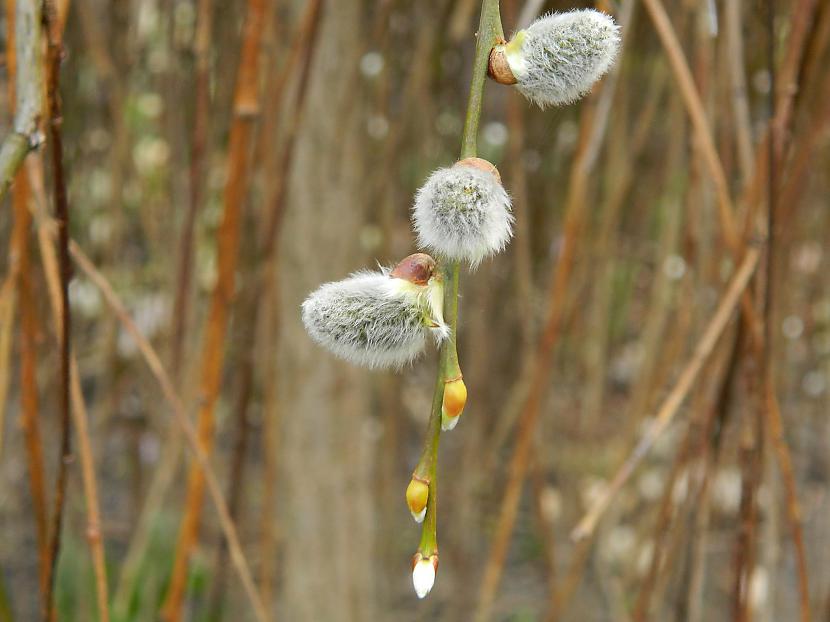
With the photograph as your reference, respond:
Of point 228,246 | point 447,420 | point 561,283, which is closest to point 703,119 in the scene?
point 561,283

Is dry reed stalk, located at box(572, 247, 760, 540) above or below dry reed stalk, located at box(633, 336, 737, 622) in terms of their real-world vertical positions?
above

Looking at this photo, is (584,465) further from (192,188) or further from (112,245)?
(192,188)

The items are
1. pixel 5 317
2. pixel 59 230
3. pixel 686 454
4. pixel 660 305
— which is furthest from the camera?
pixel 660 305

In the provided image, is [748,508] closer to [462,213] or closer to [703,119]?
[703,119]

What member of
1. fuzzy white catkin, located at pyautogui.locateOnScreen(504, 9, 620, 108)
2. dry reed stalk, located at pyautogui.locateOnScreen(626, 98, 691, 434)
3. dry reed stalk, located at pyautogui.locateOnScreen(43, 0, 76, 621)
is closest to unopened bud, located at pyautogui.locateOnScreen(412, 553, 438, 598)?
fuzzy white catkin, located at pyautogui.locateOnScreen(504, 9, 620, 108)

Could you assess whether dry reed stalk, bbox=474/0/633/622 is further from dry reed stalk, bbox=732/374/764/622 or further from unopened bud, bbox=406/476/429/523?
unopened bud, bbox=406/476/429/523

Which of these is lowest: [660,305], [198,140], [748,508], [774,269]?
[748,508]
